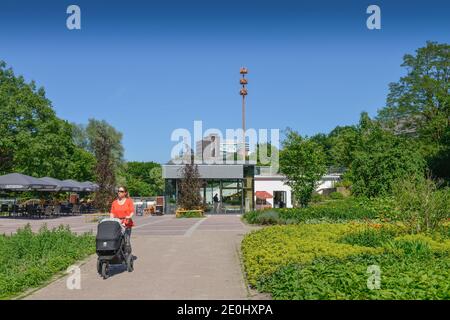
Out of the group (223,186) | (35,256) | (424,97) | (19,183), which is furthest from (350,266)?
(424,97)

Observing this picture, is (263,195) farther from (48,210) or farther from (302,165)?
(48,210)

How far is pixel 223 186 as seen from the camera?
37.6m

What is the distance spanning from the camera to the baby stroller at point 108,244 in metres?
9.44

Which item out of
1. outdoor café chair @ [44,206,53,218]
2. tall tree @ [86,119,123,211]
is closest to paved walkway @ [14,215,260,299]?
tall tree @ [86,119,123,211]

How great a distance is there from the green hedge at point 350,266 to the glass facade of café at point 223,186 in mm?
23350

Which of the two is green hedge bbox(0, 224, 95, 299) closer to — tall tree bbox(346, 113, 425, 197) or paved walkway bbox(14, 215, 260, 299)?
paved walkway bbox(14, 215, 260, 299)

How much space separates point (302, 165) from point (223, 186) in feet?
35.5

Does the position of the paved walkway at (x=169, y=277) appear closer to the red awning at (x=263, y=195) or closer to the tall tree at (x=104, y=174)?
the tall tree at (x=104, y=174)

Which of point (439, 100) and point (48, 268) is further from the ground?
point (439, 100)

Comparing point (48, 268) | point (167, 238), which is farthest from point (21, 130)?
point (48, 268)
